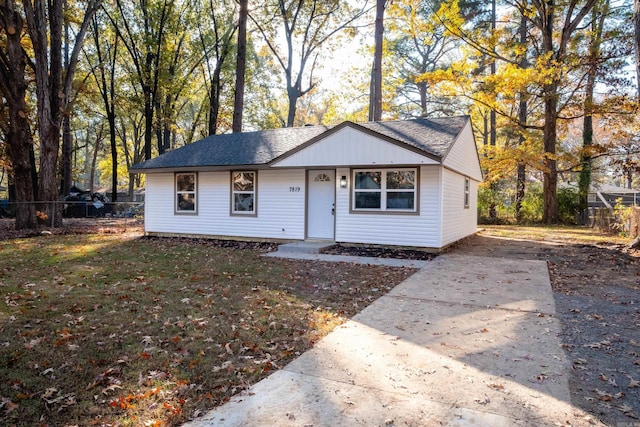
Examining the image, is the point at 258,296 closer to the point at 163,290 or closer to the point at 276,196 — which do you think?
the point at 163,290

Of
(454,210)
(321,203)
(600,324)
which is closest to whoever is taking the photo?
(600,324)

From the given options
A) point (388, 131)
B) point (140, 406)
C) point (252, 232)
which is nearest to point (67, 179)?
point (252, 232)

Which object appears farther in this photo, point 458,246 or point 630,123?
point 630,123

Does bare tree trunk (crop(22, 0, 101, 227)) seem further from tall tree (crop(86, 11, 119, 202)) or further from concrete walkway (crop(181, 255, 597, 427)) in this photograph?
concrete walkway (crop(181, 255, 597, 427))

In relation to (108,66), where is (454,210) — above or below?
below

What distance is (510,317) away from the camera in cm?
498

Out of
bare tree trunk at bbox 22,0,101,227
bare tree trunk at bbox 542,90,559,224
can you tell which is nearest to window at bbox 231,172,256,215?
bare tree trunk at bbox 22,0,101,227

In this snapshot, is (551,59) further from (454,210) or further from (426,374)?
(426,374)

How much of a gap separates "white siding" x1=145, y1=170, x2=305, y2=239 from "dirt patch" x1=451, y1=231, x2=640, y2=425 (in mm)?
5187

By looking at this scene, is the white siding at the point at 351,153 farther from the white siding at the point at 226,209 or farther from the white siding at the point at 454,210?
the white siding at the point at 454,210

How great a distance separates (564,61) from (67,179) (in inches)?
1156

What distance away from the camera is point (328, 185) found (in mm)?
11594

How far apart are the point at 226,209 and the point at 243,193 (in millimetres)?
790

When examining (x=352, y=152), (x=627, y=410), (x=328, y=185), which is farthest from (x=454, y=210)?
(x=627, y=410)
